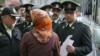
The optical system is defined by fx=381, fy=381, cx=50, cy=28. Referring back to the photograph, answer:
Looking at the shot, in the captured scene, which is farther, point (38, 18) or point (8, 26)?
point (8, 26)

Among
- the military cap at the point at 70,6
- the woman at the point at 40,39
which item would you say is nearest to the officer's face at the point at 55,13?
the military cap at the point at 70,6

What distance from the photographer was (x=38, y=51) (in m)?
5.00

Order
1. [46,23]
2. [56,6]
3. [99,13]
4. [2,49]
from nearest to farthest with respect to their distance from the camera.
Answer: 1. [46,23]
2. [2,49]
3. [99,13]
4. [56,6]

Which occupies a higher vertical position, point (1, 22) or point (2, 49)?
point (1, 22)

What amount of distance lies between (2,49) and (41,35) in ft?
3.20

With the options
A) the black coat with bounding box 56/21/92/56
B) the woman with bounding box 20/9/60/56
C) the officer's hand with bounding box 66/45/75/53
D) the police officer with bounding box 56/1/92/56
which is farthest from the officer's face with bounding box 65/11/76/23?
the woman with bounding box 20/9/60/56

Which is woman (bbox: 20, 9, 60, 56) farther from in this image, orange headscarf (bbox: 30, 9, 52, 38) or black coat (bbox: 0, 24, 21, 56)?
black coat (bbox: 0, 24, 21, 56)

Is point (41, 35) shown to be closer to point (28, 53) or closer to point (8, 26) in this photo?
point (28, 53)

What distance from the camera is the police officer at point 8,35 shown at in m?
5.69

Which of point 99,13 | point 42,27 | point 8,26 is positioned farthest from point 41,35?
point 99,13

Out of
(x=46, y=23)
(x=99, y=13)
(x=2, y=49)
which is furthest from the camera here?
(x=99, y=13)

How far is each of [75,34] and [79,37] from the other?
0.08 metres

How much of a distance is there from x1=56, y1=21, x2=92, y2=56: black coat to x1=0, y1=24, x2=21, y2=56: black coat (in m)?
0.71

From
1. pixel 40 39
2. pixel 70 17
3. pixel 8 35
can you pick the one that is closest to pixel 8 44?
pixel 8 35
